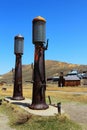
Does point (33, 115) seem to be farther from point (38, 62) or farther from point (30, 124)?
point (38, 62)

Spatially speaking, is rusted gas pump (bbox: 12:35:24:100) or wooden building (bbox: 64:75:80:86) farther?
wooden building (bbox: 64:75:80:86)

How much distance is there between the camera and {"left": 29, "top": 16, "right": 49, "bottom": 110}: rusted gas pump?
16.8m

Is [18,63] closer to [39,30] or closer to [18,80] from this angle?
[18,80]

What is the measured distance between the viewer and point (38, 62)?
669 inches

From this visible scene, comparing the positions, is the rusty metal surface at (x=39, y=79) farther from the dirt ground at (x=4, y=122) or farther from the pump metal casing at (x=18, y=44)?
the pump metal casing at (x=18, y=44)

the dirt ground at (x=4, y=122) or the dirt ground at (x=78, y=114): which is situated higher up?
the dirt ground at (x=4, y=122)

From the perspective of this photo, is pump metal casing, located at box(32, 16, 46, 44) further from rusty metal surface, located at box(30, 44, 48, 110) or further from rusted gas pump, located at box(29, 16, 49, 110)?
rusty metal surface, located at box(30, 44, 48, 110)

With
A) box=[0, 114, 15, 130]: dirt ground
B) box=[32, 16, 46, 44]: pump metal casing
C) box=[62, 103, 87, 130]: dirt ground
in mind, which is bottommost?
box=[62, 103, 87, 130]: dirt ground

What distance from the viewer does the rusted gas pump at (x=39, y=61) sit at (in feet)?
55.1

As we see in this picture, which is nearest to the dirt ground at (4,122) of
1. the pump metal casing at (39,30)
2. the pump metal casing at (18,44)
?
the pump metal casing at (39,30)

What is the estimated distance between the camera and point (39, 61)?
17016 millimetres

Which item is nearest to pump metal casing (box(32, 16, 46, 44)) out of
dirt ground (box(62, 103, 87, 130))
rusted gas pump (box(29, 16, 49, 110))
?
rusted gas pump (box(29, 16, 49, 110))

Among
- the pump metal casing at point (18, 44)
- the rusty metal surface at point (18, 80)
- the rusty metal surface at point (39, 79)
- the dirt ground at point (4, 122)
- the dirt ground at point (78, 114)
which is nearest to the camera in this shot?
the dirt ground at point (4, 122)

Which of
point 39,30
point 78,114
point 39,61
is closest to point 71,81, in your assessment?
point 78,114
